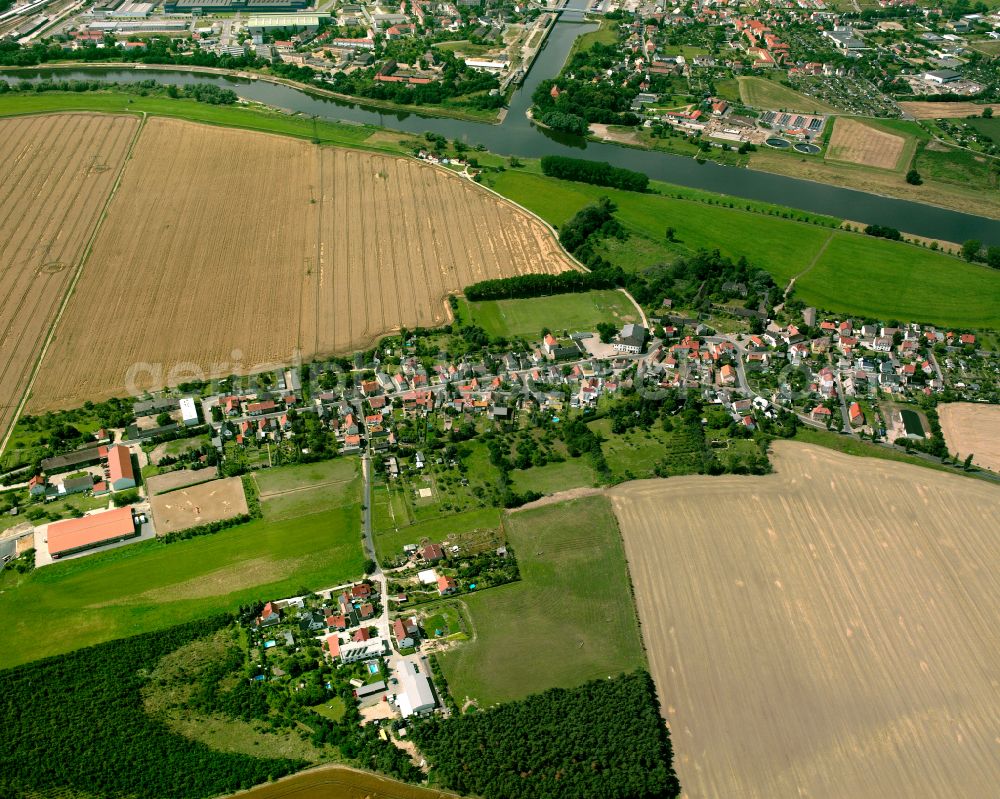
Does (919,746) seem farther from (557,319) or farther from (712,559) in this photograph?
(557,319)

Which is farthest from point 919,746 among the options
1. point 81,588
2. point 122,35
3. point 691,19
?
point 122,35

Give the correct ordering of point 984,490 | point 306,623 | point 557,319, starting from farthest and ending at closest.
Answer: point 557,319 → point 984,490 → point 306,623

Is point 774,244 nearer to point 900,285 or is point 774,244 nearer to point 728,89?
point 900,285

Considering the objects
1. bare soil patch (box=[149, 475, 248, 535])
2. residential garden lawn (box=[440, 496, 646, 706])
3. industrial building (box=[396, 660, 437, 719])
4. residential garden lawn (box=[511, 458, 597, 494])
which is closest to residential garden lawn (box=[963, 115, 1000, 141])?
residential garden lawn (box=[511, 458, 597, 494])

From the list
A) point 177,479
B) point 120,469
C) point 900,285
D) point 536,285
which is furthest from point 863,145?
point 120,469

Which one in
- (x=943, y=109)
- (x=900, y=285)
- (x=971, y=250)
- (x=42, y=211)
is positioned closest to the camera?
(x=900, y=285)
